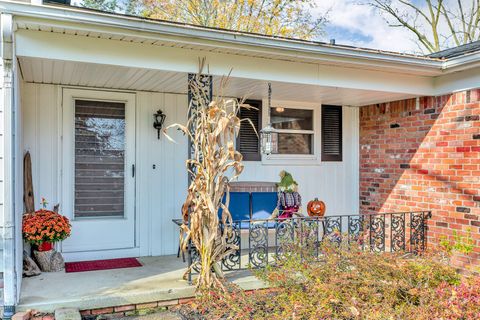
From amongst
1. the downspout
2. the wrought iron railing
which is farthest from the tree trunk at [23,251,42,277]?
the wrought iron railing

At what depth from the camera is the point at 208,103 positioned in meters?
4.39

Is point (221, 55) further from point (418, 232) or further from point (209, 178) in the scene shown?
point (418, 232)

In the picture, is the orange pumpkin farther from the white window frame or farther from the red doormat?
the red doormat

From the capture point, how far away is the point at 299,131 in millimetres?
6656

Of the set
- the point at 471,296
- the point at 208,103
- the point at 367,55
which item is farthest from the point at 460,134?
the point at 208,103

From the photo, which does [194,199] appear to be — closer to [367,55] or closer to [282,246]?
[282,246]

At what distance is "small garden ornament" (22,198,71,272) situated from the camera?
440 centimetres

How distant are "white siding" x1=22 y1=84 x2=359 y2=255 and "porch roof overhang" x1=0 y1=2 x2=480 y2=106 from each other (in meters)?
0.44

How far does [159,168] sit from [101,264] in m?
1.44

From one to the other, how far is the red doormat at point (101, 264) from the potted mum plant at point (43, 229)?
41 cm

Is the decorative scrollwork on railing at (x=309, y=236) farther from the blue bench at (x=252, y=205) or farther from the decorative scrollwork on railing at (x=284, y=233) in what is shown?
the blue bench at (x=252, y=205)

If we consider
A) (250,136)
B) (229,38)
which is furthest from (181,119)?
(229,38)

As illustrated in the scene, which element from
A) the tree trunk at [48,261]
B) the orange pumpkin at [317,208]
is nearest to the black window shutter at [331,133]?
the orange pumpkin at [317,208]

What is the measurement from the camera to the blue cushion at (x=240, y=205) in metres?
5.85
